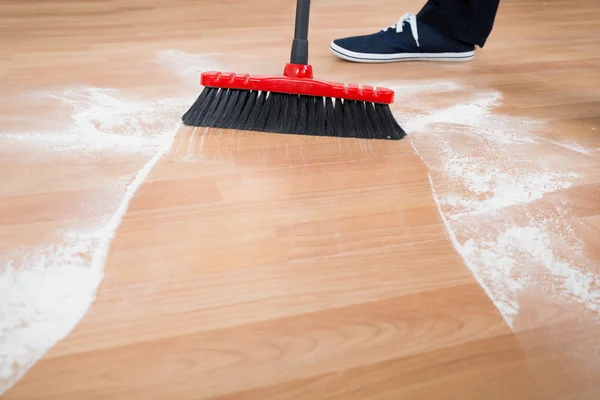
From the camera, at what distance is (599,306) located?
0.70m

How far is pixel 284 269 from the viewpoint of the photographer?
0.72m

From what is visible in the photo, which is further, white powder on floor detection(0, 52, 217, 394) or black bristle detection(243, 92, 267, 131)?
black bristle detection(243, 92, 267, 131)

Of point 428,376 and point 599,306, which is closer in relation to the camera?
point 428,376

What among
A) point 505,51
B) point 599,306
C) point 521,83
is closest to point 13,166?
point 599,306

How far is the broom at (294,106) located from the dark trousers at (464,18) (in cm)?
61

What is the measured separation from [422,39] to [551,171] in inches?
27.7

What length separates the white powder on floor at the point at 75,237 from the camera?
0.61 m

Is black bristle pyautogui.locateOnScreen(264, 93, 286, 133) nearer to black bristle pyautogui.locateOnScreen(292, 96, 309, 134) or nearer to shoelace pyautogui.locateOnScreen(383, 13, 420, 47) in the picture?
black bristle pyautogui.locateOnScreen(292, 96, 309, 134)

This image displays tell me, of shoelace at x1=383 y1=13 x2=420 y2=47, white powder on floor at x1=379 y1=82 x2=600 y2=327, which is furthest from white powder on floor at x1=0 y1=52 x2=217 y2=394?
shoelace at x1=383 y1=13 x2=420 y2=47

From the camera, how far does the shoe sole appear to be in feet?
5.13

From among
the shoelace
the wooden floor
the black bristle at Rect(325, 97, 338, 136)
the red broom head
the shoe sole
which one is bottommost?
the wooden floor

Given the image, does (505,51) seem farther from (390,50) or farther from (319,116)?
(319,116)

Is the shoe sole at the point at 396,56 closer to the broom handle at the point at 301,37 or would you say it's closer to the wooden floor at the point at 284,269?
the wooden floor at the point at 284,269

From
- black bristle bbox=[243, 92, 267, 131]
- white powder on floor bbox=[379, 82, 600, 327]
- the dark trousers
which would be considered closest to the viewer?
white powder on floor bbox=[379, 82, 600, 327]
